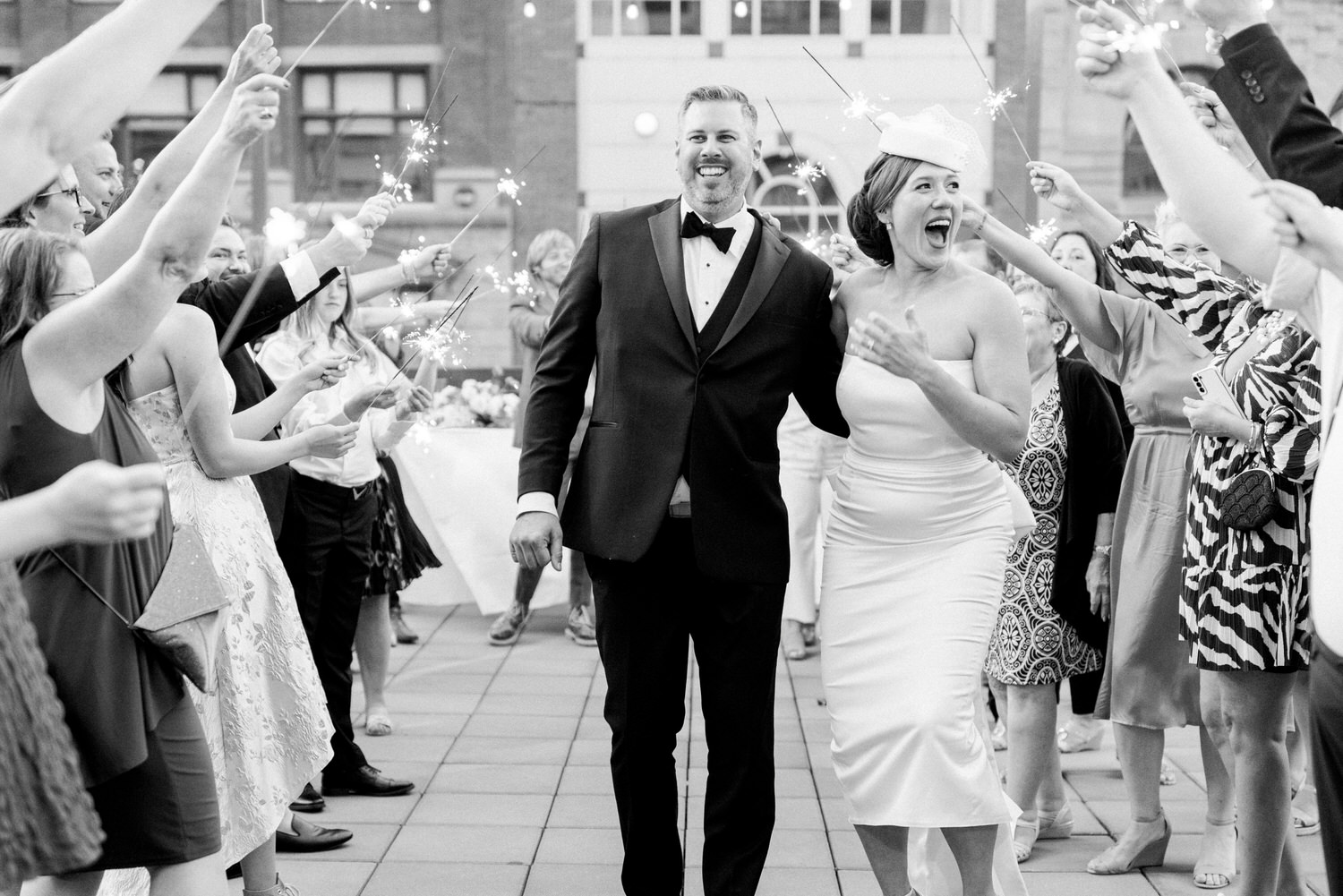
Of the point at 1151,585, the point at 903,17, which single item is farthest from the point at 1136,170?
the point at 1151,585

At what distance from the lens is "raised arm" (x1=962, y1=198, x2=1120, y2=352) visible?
3.66 meters

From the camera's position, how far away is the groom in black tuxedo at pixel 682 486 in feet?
11.4

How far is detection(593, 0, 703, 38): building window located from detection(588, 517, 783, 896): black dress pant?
1530 centimetres

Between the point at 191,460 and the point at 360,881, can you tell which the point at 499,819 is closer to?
the point at 360,881

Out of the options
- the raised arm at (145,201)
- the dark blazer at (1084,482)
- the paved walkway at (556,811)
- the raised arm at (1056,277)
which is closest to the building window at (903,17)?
the paved walkway at (556,811)

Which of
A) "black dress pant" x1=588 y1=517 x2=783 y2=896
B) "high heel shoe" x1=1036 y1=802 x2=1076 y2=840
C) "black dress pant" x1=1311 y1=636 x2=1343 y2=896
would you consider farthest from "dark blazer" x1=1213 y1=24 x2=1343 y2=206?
"high heel shoe" x1=1036 y1=802 x2=1076 y2=840

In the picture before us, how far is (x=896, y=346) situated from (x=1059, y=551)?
5.34 feet

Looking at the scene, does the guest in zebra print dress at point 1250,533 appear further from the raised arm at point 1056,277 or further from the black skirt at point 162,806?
the black skirt at point 162,806

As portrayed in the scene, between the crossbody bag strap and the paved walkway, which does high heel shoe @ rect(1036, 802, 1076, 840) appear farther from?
the crossbody bag strap

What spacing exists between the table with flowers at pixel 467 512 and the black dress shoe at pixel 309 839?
12.2ft

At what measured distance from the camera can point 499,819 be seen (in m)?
4.59

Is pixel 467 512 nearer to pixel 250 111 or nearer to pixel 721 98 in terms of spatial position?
pixel 721 98

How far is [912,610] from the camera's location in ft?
11.1

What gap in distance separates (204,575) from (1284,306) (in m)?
1.96
